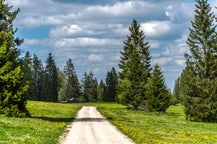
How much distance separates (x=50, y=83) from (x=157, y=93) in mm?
74623

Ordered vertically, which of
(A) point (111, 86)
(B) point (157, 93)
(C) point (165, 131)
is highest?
(A) point (111, 86)

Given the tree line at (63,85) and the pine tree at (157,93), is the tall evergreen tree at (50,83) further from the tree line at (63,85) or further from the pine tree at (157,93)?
the pine tree at (157,93)

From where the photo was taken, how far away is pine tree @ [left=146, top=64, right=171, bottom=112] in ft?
227

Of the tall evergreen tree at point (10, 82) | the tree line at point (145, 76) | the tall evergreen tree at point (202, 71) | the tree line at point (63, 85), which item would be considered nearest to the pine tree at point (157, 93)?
the tree line at point (145, 76)

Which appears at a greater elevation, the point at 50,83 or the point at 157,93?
the point at 50,83

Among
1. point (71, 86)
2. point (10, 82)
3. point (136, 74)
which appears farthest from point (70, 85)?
point (10, 82)

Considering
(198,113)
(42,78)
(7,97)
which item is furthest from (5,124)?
(42,78)

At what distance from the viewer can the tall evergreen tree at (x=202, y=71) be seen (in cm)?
5328

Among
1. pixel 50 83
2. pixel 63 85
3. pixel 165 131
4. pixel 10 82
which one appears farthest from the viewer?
pixel 63 85

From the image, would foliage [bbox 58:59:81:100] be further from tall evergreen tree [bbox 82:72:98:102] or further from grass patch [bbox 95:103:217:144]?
grass patch [bbox 95:103:217:144]

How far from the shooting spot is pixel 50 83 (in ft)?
449

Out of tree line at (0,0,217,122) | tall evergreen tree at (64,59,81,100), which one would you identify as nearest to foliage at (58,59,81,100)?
tall evergreen tree at (64,59,81,100)

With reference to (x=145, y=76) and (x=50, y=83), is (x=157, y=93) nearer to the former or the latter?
(x=145, y=76)

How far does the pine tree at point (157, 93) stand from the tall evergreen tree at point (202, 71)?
43.6 feet
